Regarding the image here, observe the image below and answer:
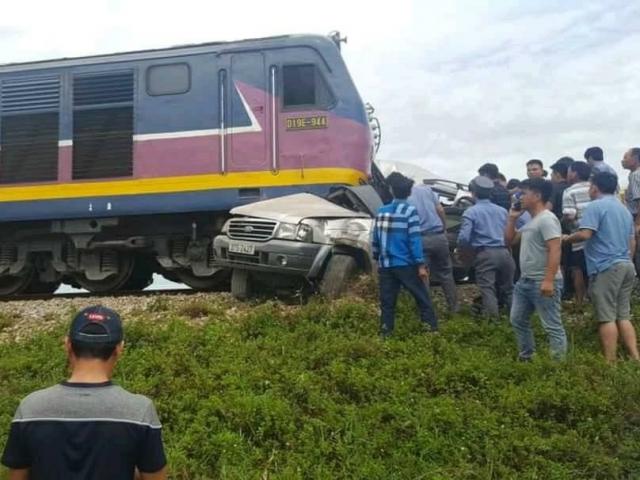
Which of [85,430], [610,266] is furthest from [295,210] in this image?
[85,430]

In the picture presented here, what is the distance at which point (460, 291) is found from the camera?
28.1ft

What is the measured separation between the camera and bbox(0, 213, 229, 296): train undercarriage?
30.4 feet

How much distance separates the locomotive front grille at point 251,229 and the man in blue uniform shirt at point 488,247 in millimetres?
1956

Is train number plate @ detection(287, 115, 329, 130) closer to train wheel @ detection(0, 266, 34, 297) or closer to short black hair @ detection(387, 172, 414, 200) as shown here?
short black hair @ detection(387, 172, 414, 200)

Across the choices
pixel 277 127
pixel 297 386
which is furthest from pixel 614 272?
pixel 277 127

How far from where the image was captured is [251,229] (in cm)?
762

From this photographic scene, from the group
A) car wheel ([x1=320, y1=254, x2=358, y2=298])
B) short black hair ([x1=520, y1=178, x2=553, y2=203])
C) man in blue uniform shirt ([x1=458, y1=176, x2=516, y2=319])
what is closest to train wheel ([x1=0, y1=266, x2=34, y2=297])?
Answer: car wheel ([x1=320, y1=254, x2=358, y2=298])

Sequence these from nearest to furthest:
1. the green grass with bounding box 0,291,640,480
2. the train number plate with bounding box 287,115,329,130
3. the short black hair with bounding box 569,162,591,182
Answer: the green grass with bounding box 0,291,640,480, the short black hair with bounding box 569,162,591,182, the train number plate with bounding box 287,115,329,130

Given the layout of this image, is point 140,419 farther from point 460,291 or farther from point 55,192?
point 55,192

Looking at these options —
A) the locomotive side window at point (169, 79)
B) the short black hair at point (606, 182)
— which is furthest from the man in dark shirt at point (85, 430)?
the locomotive side window at point (169, 79)

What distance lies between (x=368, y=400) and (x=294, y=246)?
8.44 ft

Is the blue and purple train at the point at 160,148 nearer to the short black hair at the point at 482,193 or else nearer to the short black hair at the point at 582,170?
the short black hair at the point at 482,193

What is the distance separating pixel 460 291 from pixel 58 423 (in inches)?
266

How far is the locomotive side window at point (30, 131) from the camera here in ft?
31.2
